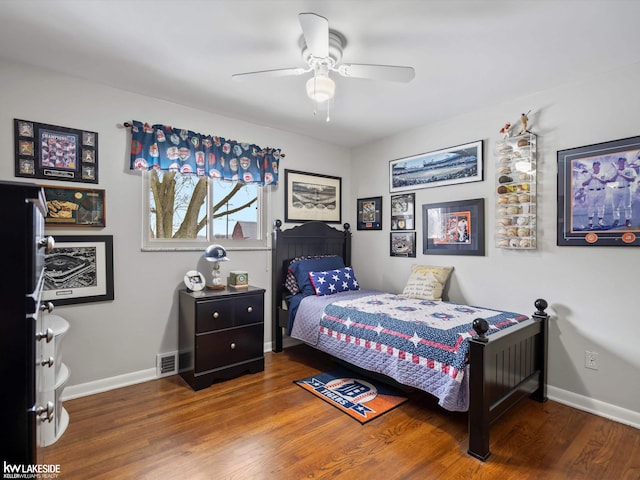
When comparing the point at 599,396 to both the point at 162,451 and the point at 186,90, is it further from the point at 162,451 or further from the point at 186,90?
the point at 186,90

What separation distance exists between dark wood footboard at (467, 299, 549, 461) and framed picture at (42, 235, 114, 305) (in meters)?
2.79

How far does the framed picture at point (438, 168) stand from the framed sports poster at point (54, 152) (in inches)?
118

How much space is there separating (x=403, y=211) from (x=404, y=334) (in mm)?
1809

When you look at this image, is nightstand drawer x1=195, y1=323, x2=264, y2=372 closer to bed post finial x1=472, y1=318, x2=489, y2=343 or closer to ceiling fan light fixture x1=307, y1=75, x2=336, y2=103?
bed post finial x1=472, y1=318, x2=489, y2=343

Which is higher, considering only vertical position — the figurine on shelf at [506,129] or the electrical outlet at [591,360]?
the figurine on shelf at [506,129]

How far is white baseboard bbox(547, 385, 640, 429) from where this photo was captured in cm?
232

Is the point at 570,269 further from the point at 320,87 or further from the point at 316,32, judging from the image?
the point at 316,32

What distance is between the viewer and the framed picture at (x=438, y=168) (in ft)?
10.6

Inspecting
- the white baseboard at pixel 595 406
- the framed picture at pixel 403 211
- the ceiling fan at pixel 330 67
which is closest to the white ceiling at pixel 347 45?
the ceiling fan at pixel 330 67

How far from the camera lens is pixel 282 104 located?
3.11 m

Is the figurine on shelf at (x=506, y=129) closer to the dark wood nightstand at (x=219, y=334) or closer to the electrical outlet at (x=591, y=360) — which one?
the electrical outlet at (x=591, y=360)

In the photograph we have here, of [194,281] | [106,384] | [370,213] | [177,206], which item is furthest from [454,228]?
[106,384]

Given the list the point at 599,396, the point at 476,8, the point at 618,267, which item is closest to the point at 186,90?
the point at 476,8

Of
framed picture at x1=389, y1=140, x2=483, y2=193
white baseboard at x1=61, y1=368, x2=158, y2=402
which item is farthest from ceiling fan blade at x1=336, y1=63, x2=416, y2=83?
white baseboard at x1=61, y1=368, x2=158, y2=402
